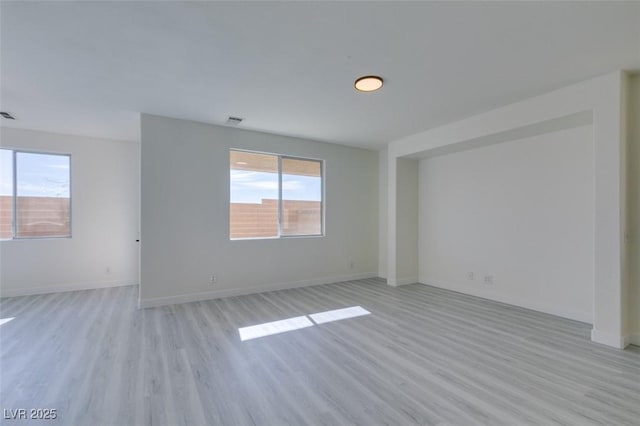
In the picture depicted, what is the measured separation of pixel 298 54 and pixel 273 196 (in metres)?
2.85

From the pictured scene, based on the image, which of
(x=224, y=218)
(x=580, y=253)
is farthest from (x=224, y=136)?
(x=580, y=253)

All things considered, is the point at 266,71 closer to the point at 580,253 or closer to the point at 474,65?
the point at 474,65

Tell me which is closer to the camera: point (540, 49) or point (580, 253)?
point (540, 49)

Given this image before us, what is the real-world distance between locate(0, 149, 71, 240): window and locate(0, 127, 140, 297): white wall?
0.14 metres

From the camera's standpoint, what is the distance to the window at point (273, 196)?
4.67 meters

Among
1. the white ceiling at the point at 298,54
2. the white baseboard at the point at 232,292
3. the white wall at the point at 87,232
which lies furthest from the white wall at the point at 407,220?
the white wall at the point at 87,232

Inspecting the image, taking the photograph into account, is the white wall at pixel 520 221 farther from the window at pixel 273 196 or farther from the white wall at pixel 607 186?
the window at pixel 273 196

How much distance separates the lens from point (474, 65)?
2617mm

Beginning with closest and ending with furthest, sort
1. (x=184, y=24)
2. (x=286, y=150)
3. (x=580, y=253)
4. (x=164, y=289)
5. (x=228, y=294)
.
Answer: (x=184, y=24)
(x=580, y=253)
(x=164, y=289)
(x=228, y=294)
(x=286, y=150)

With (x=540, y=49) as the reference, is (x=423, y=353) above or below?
below

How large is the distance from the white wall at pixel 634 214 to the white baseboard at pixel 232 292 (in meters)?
3.76

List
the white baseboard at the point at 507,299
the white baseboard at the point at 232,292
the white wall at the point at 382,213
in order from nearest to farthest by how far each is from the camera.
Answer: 1. the white baseboard at the point at 507,299
2. the white baseboard at the point at 232,292
3. the white wall at the point at 382,213

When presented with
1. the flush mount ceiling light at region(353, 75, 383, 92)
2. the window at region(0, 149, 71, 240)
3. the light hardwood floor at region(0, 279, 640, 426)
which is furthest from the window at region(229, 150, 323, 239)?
the window at region(0, 149, 71, 240)

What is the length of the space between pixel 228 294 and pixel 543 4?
4.69 metres
